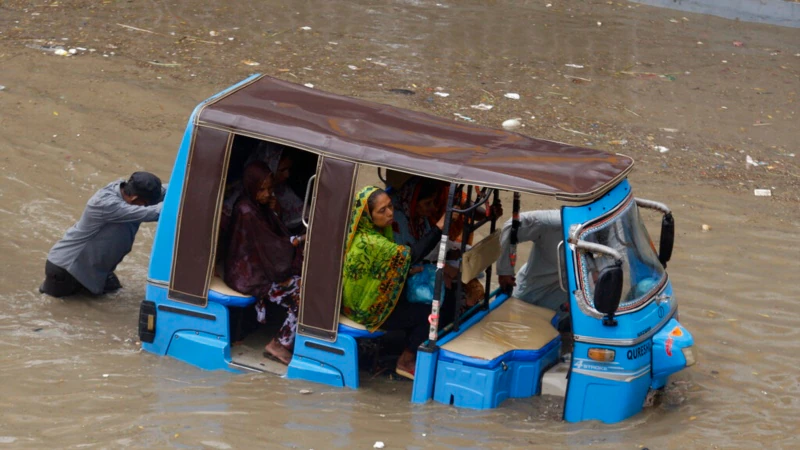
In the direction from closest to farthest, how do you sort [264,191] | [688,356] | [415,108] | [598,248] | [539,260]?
[598,248] → [688,356] → [264,191] → [539,260] → [415,108]

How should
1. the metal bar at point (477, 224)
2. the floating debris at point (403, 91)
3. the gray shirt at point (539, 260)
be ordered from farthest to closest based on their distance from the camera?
the floating debris at point (403, 91), the gray shirt at point (539, 260), the metal bar at point (477, 224)

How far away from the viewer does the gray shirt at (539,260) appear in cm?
648

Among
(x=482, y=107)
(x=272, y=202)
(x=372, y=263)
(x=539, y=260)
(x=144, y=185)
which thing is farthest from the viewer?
(x=482, y=107)

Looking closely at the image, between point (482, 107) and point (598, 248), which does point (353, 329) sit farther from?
point (482, 107)

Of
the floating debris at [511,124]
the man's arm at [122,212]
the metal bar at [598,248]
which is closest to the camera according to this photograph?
the metal bar at [598,248]

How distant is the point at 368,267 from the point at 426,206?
0.79m

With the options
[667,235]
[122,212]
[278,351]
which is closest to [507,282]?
[667,235]

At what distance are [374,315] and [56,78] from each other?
21.9 ft

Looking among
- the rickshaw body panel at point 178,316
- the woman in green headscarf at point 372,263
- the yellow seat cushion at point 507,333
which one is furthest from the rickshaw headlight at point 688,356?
the rickshaw body panel at point 178,316

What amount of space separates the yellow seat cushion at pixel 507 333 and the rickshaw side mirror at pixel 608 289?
785mm

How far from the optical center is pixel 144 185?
22.0 feet

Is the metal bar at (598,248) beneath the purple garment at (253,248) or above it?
above

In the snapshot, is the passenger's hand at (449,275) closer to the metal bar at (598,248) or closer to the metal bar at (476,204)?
the metal bar at (476,204)

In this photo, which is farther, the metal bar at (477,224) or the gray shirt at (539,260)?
the gray shirt at (539,260)
